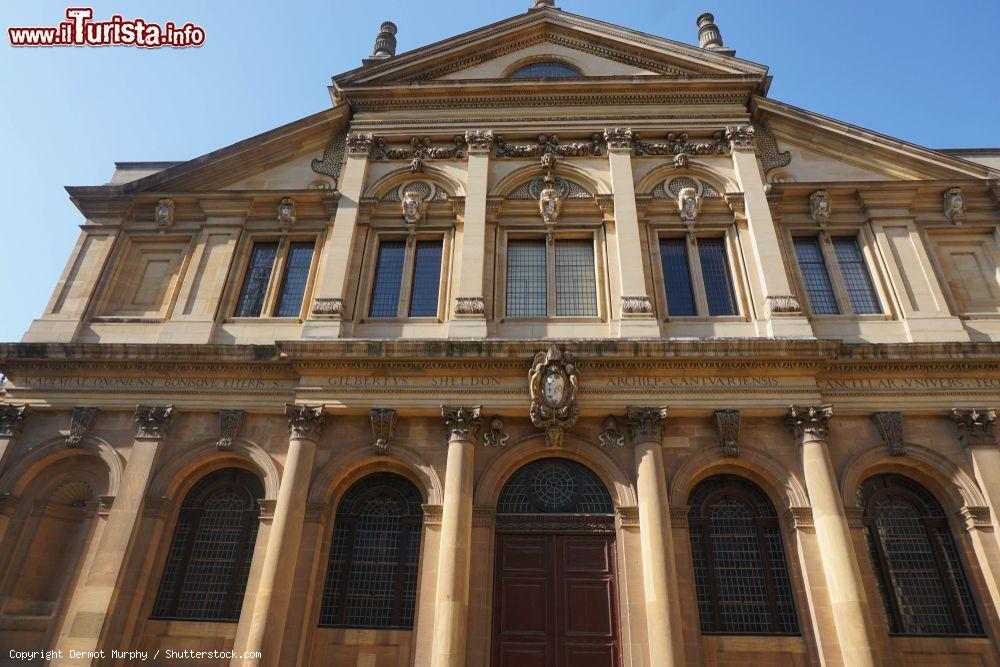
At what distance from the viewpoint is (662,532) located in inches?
535

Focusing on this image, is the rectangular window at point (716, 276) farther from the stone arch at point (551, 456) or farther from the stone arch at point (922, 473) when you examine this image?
the stone arch at point (551, 456)

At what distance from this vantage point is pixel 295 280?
62.2 feet

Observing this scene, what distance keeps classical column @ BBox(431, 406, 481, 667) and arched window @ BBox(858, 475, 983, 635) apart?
920 cm

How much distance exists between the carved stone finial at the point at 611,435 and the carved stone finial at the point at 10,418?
14.9 m

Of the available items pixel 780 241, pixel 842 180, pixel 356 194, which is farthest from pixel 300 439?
pixel 842 180

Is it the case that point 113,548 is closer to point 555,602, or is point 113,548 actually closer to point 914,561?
point 555,602

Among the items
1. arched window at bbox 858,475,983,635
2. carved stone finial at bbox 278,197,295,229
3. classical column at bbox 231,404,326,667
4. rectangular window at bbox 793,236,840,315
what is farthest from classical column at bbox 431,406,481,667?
rectangular window at bbox 793,236,840,315

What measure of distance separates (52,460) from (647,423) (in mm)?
15102

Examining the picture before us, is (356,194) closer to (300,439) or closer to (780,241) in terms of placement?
(300,439)

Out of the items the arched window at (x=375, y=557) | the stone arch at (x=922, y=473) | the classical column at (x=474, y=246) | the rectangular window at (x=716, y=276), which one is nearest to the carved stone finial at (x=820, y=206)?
the rectangular window at (x=716, y=276)

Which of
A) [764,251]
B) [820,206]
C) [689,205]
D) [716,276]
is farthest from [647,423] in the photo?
A: [820,206]

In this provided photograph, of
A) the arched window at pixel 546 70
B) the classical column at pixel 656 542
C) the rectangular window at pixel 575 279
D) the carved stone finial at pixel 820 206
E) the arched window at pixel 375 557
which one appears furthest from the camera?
the arched window at pixel 546 70

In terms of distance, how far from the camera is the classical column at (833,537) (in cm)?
1237

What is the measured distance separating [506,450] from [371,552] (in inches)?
157
